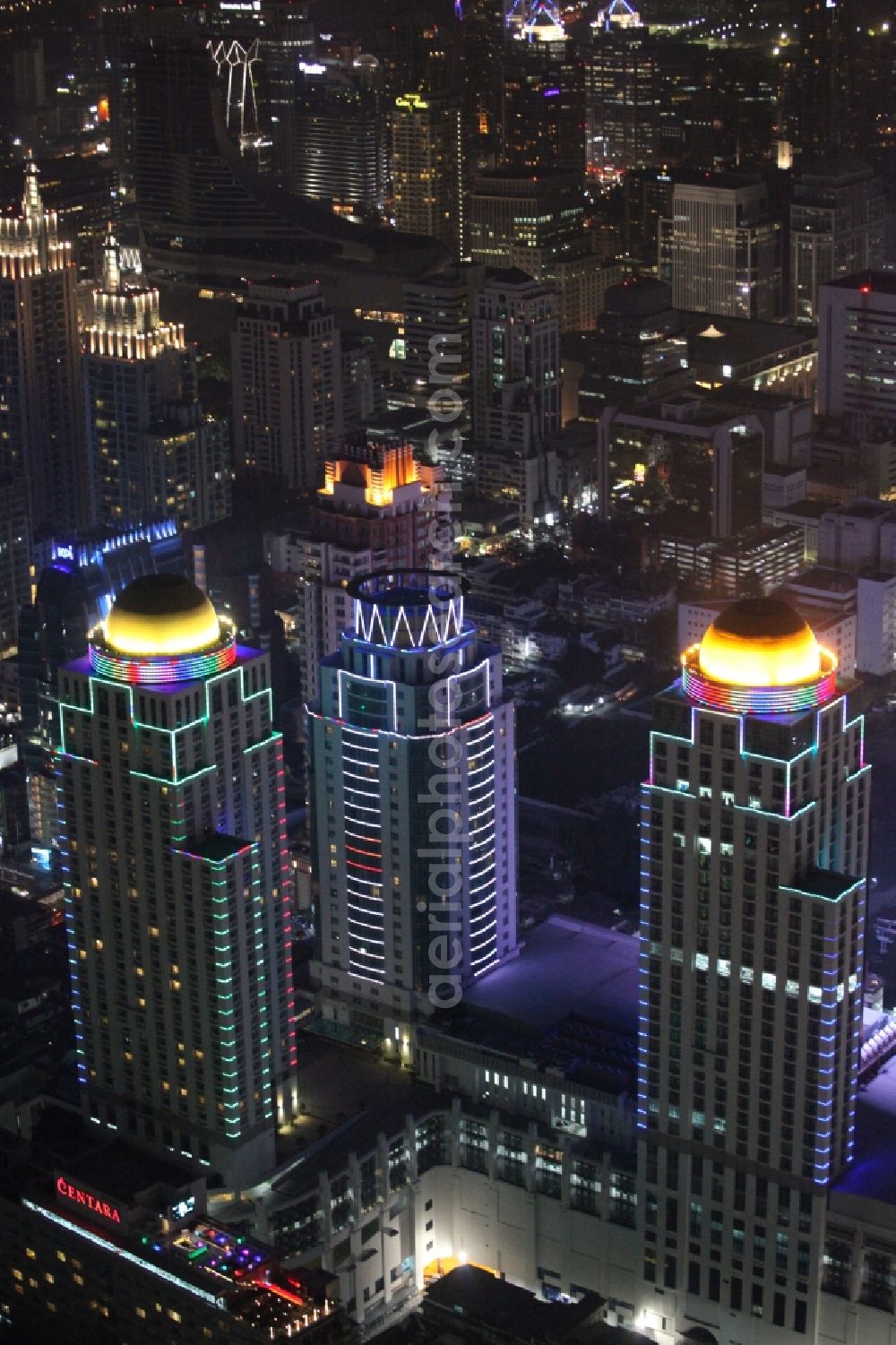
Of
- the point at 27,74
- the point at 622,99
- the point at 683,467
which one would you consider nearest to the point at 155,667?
the point at 683,467

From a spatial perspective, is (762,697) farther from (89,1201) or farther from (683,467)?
(683,467)

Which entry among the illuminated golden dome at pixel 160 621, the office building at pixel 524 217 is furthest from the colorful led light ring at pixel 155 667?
the office building at pixel 524 217

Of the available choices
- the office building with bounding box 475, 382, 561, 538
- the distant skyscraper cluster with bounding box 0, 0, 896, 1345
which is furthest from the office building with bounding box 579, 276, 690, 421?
the office building with bounding box 475, 382, 561, 538

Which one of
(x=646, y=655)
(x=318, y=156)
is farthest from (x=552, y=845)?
(x=318, y=156)

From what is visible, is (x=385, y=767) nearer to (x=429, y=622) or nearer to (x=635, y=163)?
(x=429, y=622)

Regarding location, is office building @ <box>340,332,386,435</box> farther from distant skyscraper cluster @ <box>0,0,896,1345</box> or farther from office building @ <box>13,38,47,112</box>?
office building @ <box>13,38,47,112</box>

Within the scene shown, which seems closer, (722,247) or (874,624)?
(874,624)
